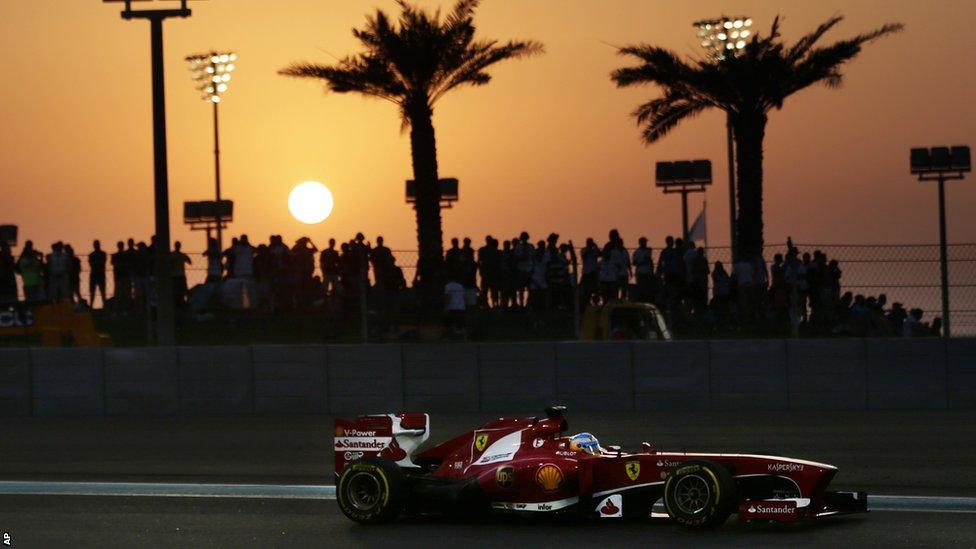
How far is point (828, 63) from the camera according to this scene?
3070cm

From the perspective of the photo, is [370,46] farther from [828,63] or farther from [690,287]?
[690,287]

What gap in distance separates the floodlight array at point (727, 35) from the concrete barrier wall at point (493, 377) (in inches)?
578

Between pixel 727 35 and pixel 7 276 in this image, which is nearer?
pixel 7 276

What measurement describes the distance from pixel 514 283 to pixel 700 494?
1197 centimetres

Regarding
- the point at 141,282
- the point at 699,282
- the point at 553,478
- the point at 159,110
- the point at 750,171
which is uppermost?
the point at 159,110

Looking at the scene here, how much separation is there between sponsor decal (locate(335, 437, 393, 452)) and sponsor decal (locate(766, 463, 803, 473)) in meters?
2.30

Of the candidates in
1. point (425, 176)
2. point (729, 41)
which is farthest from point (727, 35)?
point (425, 176)

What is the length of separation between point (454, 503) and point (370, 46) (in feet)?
75.5

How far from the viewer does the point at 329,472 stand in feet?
40.7

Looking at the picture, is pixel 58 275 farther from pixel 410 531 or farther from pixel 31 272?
pixel 410 531

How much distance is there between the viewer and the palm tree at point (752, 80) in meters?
30.5

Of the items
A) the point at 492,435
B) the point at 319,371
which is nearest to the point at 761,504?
the point at 492,435

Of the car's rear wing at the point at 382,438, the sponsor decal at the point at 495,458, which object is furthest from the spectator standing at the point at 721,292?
the sponsor decal at the point at 495,458

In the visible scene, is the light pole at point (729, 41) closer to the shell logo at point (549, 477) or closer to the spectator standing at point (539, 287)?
the spectator standing at point (539, 287)
